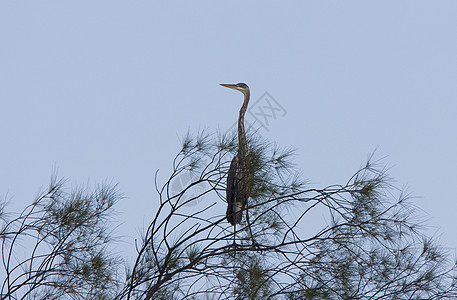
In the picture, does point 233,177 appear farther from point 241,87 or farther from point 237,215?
point 241,87

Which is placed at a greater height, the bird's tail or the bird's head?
the bird's head

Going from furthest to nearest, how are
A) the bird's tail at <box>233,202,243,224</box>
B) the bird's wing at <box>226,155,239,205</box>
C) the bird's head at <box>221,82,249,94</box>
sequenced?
1. the bird's head at <box>221,82,249,94</box>
2. the bird's tail at <box>233,202,243,224</box>
3. the bird's wing at <box>226,155,239,205</box>

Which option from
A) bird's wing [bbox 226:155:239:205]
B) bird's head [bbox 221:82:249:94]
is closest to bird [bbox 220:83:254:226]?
bird's wing [bbox 226:155:239:205]

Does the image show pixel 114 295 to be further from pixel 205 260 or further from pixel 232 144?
pixel 232 144

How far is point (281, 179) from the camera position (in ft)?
9.77

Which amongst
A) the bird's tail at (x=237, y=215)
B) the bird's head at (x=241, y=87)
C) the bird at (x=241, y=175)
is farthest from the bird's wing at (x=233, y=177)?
the bird's head at (x=241, y=87)

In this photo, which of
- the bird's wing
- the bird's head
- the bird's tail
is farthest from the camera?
the bird's head

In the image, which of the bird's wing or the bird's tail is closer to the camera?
the bird's wing

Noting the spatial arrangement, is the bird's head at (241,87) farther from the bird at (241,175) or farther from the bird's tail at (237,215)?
the bird at (241,175)

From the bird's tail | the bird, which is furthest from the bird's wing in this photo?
the bird's tail

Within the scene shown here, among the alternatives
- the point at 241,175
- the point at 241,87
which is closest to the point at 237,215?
the point at 241,175

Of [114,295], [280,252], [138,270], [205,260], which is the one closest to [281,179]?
[280,252]

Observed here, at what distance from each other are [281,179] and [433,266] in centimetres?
91

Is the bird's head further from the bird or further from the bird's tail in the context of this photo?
the bird
